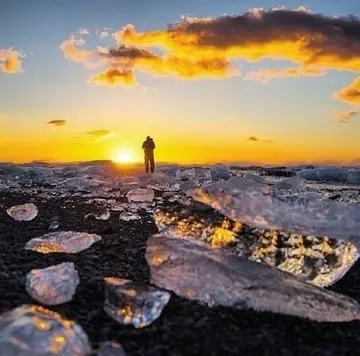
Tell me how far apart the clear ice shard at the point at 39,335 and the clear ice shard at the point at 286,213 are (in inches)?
55.7

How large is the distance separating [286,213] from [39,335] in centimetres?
184

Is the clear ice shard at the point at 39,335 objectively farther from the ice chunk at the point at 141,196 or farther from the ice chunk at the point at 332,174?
the ice chunk at the point at 332,174

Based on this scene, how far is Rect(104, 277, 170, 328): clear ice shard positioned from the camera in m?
2.51

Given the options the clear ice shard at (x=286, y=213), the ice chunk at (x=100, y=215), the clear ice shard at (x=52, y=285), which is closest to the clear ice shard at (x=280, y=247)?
the clear ice shard at (x=286, y=213)

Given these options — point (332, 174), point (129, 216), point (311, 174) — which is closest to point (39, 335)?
point (129, 216)

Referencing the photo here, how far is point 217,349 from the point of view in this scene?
7.48ft

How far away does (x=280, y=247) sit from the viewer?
312 centimetres

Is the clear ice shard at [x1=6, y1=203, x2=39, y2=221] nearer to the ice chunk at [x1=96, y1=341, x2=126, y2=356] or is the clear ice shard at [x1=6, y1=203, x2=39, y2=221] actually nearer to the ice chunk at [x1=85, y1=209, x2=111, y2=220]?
the ice chunk at [x1=85, y1=209, x2=111, y2=220]

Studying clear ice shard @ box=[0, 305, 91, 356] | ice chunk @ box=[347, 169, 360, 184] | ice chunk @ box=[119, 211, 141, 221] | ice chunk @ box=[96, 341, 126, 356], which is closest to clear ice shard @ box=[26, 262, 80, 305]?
clear ice shard @ box=[0, 305, 91, 356]

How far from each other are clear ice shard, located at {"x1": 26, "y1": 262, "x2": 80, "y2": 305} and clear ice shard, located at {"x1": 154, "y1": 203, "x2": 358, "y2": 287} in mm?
771

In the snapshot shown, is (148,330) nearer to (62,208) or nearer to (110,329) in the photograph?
(110,329)

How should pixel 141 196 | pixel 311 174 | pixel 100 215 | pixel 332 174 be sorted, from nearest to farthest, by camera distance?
pixel 100 215, pixel 141 196, pixel 332 174, pixel 311 174

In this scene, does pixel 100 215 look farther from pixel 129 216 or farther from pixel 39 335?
pixel 39 335

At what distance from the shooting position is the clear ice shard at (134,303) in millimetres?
2514
